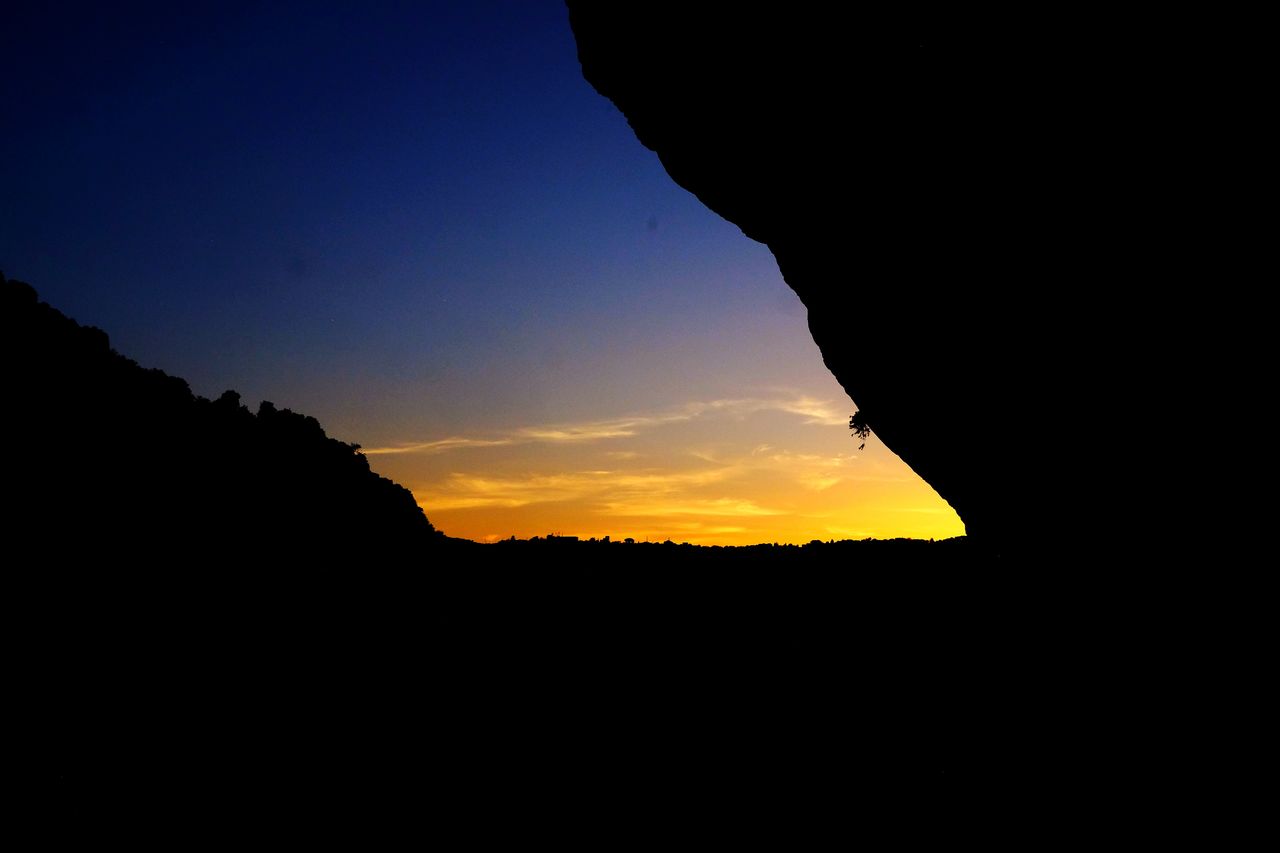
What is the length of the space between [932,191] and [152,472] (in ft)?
66.1

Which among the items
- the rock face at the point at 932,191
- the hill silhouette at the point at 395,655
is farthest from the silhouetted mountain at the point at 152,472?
the rock face at the point at 932,191

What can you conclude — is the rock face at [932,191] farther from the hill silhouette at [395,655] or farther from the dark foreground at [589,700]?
the hill silhouette at [395,655]

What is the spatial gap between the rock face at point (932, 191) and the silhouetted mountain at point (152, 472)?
1387 centimetres

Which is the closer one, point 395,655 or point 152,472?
point 395,655

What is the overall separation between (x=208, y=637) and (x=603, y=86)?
36.8 feet

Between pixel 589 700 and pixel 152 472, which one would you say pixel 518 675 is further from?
pixel 152 472

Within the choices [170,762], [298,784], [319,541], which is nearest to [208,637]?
[170,762]

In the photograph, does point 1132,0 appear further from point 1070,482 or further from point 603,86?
point 603,86

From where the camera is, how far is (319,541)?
742 inches

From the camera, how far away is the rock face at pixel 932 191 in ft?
14.6

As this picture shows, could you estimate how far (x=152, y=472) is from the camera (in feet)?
59.9

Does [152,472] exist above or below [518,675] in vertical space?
above

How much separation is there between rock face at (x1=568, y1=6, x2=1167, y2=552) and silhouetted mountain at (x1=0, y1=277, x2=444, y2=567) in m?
13.9

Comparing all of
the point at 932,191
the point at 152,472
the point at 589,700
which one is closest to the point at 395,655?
the point at 589,700
